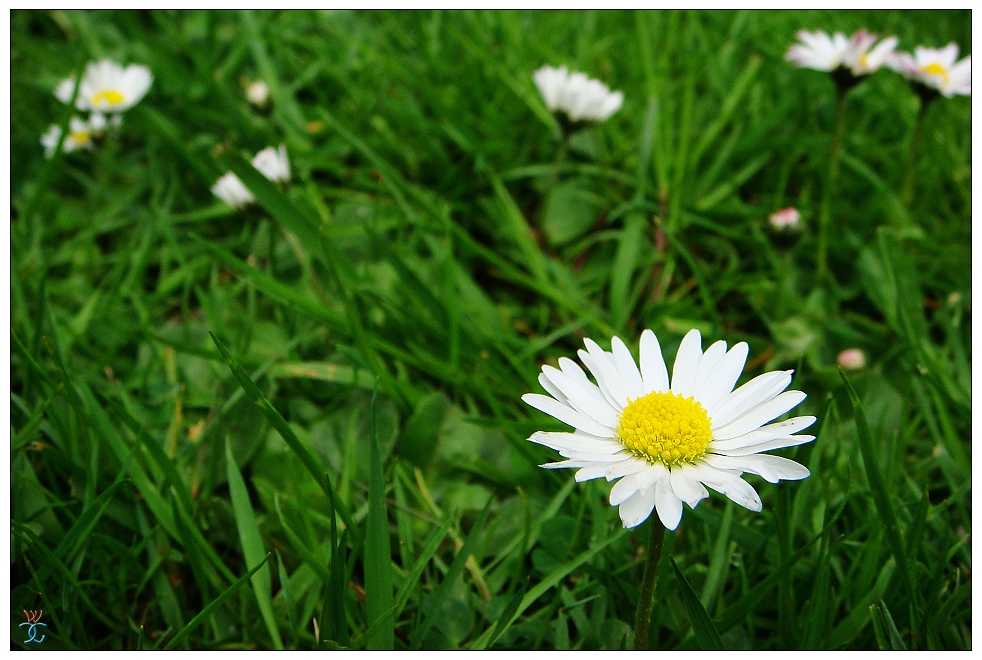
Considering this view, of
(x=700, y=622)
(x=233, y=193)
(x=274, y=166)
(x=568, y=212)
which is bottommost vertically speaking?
(x=700, y=622)

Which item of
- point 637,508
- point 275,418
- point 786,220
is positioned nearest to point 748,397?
point 637,508

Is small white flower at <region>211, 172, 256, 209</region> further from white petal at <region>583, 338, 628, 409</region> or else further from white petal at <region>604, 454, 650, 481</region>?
white petal at <region>604, 454, 650, 481</region>

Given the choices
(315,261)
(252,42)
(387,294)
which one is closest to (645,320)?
(387,294)

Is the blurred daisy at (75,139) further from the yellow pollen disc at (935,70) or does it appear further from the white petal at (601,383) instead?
the yellow pollen disc at (935,70)

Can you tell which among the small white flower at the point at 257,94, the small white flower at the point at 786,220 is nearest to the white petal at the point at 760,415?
the small white flower at the point at 786,220

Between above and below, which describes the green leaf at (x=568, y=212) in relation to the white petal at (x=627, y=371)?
above

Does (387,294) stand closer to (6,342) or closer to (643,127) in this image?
(6,342)

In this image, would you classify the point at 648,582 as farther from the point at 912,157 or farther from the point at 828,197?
the point at 912,157
